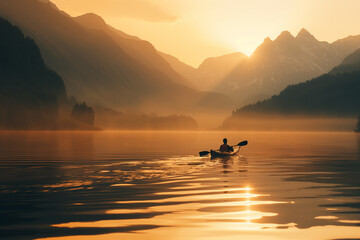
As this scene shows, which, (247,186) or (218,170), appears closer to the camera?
(247,186)

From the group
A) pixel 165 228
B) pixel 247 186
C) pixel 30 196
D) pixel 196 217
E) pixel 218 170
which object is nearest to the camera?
pixel 165 228

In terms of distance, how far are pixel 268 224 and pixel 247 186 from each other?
502 inches

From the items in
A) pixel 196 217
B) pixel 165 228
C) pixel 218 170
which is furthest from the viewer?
pixel 218 170

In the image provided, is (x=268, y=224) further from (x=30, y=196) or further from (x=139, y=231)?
(x=30, y=196)

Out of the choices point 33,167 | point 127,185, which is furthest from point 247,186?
point 33,167

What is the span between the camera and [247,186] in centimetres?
3262

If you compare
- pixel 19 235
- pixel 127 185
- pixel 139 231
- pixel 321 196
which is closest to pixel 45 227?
pixel 19 235

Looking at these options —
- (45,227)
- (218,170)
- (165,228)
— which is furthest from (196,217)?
(218,170)

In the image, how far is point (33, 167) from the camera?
4700 cm

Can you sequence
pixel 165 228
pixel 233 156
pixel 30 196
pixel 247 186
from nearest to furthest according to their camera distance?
pixel 165 228
pixel 30 196
pixel 247 186
pixel 233 156

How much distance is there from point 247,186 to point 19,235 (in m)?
18.4

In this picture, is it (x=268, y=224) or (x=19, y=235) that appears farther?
(x=268, y=224)

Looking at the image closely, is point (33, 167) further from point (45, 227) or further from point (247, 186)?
point (45, 227)

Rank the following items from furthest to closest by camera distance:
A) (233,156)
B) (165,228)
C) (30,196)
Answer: (233,156) < (30,196) < (165,228)
